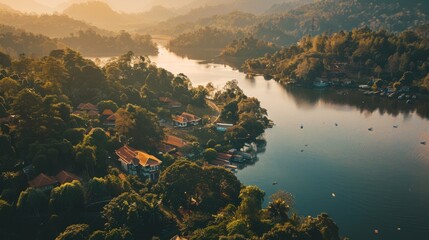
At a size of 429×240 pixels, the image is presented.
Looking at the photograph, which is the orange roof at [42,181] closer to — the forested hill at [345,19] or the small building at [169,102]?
the small building at [169,102]

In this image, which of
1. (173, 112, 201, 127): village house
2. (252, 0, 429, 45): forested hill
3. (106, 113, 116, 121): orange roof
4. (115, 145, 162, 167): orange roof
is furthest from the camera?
(252, 0, 429, 45): forested hill

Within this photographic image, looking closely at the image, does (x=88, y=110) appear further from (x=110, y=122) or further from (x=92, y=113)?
(x=110, y=122)

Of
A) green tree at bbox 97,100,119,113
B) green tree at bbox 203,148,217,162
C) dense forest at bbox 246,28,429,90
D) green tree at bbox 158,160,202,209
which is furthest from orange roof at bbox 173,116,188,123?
dense forest at bbox 246,28,429,90

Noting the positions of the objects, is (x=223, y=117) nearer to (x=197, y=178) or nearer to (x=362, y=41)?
(x=197, y=178)

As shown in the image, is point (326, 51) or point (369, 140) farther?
point (326, 51)

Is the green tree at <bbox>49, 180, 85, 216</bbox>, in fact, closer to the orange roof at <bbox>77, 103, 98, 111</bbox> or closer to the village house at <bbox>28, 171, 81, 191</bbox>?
the village house at <bbox>28, 171, 81, 191</bbox>

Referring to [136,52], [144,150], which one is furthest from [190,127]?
[136,52]

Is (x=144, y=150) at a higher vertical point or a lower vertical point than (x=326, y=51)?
lower
